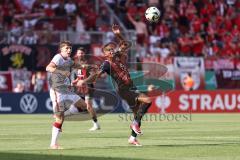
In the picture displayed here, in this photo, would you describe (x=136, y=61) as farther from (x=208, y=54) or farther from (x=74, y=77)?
(x=74, y=77)

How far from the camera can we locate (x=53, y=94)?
17.7 meters

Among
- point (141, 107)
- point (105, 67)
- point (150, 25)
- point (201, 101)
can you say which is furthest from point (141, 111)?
point (150, 25)

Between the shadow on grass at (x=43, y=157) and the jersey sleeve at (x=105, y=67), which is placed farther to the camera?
the jersey sleeve at (x=105, y=67)

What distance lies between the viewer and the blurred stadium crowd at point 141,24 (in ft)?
122

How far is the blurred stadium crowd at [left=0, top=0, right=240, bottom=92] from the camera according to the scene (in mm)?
37281

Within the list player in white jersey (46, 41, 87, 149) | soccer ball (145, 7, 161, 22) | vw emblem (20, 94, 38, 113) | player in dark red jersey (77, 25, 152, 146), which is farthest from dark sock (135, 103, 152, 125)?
vw emblem (20, 94, 38, 113)

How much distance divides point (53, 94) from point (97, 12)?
2320cm

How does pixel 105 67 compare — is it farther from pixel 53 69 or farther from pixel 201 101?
pixel 201 101

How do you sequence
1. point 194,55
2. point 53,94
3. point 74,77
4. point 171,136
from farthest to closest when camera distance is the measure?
1. point 194,55
2. point 74,77
3. point 171,136
4. point 53,94

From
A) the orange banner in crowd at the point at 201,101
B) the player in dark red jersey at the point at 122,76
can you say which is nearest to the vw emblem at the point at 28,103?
the orange banner in crowd at the point at 201,101

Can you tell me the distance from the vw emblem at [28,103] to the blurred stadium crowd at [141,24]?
93.5 inches

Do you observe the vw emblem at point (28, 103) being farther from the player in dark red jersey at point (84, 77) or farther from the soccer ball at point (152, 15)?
the soccer ball at point (152, 15)

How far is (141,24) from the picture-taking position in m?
40.5

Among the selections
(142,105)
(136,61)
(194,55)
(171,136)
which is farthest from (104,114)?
(142,105)
